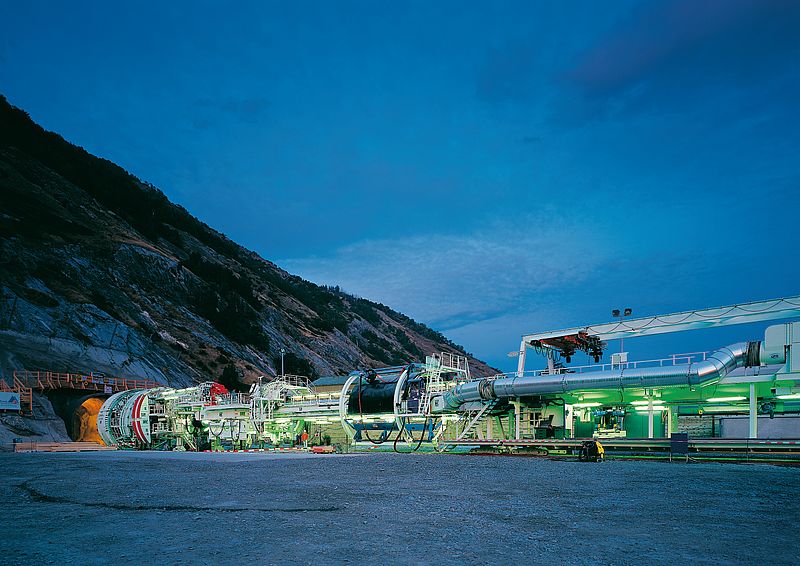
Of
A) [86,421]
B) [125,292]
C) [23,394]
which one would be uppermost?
[125,292]

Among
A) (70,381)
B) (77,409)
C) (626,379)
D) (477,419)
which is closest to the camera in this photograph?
(626,379)

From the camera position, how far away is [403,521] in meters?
8.42

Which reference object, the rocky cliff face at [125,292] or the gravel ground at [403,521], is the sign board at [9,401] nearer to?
the rocky cliff face at [125,292]

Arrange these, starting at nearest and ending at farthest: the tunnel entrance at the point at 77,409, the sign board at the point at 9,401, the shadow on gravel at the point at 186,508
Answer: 1. the shadow on gravel at the point at 186,508
2. the sign board at the point at 9,401
3. the tunnel entrance at the point at 77,409

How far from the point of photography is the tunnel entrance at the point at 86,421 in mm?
48156

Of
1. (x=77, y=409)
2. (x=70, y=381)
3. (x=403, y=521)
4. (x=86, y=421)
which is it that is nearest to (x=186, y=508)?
(x=403, y=521)

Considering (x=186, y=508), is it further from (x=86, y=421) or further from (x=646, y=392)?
(x=86, y=421)

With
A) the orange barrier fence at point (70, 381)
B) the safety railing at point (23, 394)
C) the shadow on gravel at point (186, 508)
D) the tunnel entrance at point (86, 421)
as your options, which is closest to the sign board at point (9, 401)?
the safety railing at point (23, 394)

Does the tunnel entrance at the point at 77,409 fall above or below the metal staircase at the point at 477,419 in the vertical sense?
below

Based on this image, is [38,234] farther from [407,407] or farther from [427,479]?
[427,479]

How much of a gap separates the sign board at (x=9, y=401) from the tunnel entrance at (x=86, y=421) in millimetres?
6860

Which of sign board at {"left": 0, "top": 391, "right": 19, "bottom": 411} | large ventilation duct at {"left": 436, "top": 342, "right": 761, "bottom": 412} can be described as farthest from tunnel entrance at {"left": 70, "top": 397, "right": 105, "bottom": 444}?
large ventilation duct at {"left": 436, "top": 342, "right": 761, "bottom": 412}

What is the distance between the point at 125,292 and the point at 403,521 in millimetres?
65875

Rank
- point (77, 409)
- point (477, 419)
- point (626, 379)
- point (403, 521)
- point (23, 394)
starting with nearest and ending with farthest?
point (403, 521) < point (626, 379) < point (477, 419) < point (23, 394) < point (77, 409)
